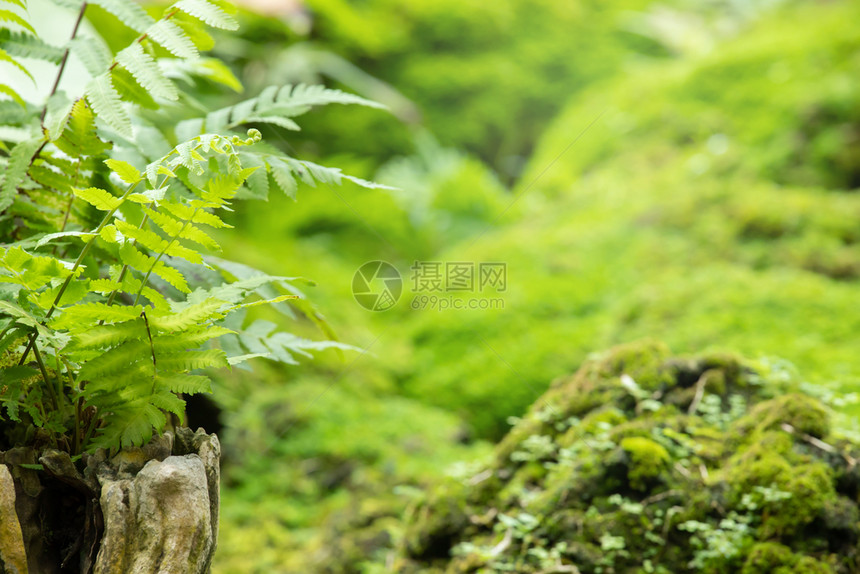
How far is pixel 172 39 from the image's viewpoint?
1.12 m

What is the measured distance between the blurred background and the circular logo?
95mm

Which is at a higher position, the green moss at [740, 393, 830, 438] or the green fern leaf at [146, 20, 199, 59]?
the green fern leaf at [146, 20, 199, 59]

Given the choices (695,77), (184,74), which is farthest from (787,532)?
(695,77)

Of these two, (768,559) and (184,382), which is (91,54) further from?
(768,559)

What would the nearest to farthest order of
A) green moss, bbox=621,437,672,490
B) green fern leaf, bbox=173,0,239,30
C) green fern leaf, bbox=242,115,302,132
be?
green fern leaf, bbox=173,0,239,30 → green fern leaf, bbox=242,115,302,132 → green moss, bbox=621,437,672,490

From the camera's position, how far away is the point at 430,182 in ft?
20.0

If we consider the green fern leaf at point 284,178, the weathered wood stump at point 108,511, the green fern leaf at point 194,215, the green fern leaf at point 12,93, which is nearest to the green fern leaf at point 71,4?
the green fern leaf at point 12,93

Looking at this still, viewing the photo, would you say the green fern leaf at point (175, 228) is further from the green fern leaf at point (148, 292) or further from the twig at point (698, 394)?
the twig at point (698, 394)

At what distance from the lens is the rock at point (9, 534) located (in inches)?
35.4

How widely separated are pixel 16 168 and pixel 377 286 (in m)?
3.41

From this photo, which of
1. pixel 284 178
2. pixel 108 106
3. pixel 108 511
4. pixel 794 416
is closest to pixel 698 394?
pixel 794 416

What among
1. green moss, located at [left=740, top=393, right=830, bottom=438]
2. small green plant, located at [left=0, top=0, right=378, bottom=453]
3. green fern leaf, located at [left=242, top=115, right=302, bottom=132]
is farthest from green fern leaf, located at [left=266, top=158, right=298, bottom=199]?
green moss, located at [left=740, top=393, right=830, bottom=438]

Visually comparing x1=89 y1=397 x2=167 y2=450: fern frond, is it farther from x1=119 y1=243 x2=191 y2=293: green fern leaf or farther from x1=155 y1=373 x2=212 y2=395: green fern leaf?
x1=119 y1=243 x2=191 y2=293: green fern leaf

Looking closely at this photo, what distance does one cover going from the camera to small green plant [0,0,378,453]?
0.94 meters
